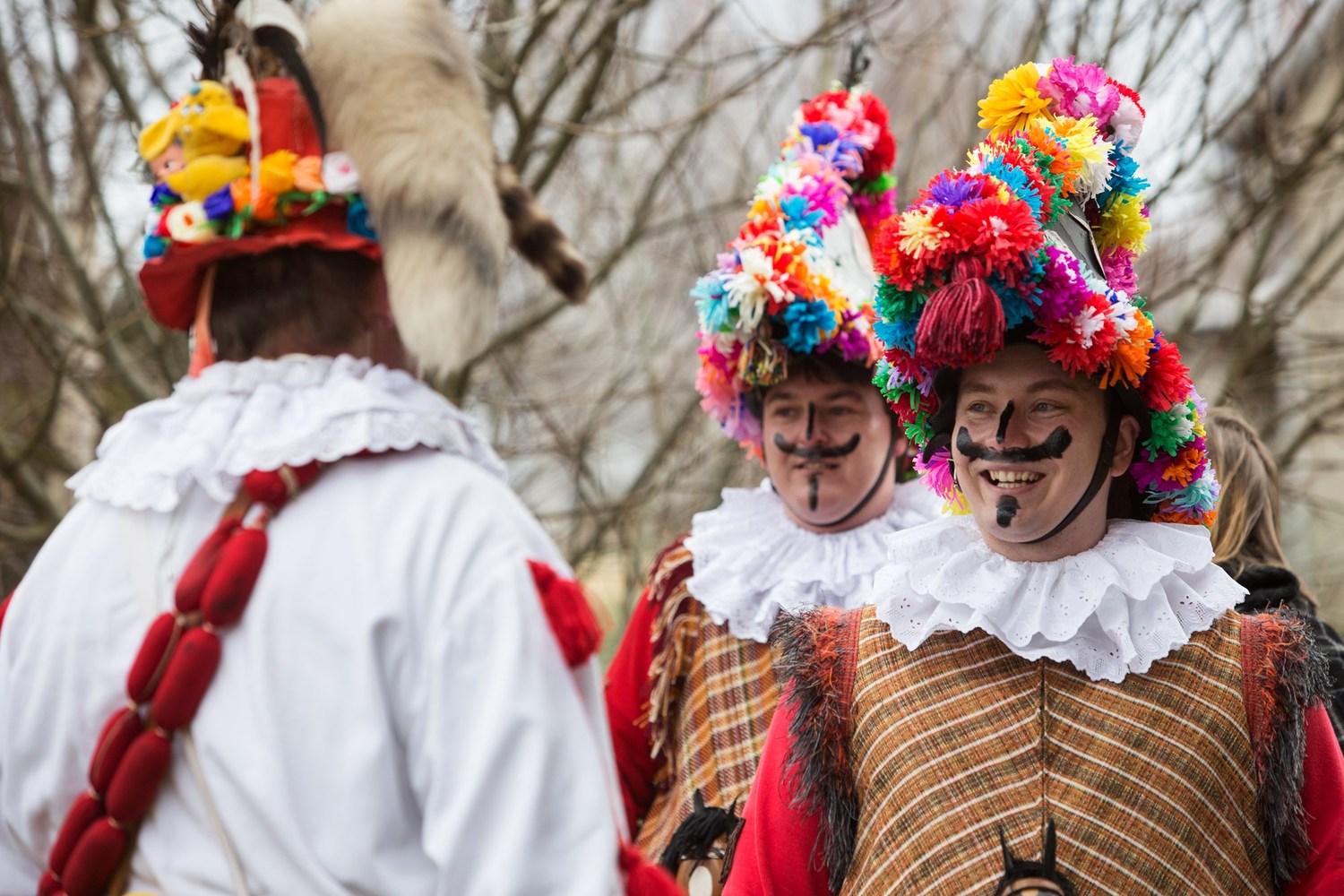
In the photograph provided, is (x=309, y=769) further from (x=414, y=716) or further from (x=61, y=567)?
(x=61, y=567)

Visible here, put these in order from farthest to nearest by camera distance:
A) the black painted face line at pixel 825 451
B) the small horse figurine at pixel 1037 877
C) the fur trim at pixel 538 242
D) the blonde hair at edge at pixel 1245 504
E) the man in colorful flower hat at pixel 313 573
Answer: the black painted face line at pixel 825 451 → the blonde hair at edge at pixel 1245 504 → the small horse figurine at pixel 1037 877 → the fur trim at pixel 538 242 → the man in colorful flower hat at pixel 313 573

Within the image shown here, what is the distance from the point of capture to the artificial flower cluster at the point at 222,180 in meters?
1.92

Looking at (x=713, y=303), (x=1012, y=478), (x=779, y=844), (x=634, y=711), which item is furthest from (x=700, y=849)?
(x=713, y=303)

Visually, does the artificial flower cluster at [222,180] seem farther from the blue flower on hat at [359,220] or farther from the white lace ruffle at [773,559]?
the white lace ruffle at [773,559]

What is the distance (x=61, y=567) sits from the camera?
6.26 ft

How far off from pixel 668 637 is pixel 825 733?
104 centimetres

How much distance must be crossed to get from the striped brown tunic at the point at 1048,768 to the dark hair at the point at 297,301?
115 cm

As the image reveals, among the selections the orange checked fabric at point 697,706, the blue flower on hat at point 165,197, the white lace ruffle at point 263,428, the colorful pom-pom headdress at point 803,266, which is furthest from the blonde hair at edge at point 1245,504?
the blue flower on hat at point 165,197

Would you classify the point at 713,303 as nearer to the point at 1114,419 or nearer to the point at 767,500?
the point at 767,500

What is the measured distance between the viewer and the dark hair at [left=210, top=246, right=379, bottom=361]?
Result: 76.7 inches

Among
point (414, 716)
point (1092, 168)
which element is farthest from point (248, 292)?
point (1092, 168)

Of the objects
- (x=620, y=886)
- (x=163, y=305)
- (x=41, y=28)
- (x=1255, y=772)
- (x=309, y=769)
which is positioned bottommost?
(x=1255, y=772)

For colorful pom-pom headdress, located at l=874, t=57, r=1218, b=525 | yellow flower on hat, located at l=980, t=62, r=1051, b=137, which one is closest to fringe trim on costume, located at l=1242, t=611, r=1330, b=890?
colorful pom-pom headdress, located at l=874, t=57, r=1218, b=525

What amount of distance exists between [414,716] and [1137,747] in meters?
1.31
